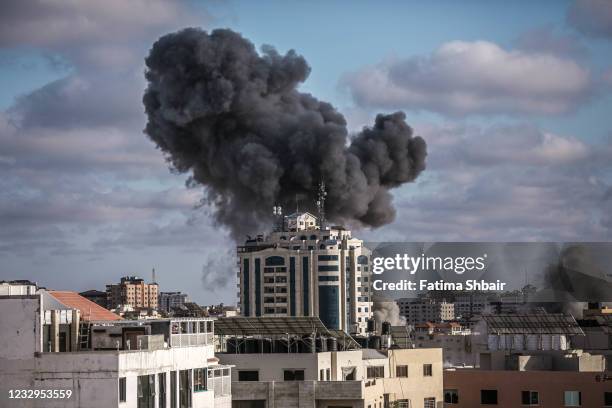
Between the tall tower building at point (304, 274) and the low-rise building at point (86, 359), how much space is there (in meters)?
91.9

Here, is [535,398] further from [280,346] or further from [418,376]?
[280,346]

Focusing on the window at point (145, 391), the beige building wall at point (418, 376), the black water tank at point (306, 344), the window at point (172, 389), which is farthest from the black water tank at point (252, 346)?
the window at point (145, 391)

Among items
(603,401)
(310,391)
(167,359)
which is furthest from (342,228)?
(167,359)

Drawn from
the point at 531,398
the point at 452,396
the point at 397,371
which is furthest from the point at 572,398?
the point at 397,371

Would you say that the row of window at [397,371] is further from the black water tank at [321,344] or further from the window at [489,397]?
the black water tank at [321,344]

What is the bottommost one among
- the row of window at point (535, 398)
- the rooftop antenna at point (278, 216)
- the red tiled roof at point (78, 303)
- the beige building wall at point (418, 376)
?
the row of window at point (535, 398)

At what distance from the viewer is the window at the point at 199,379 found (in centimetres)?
3123

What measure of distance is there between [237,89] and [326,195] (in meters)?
12.5

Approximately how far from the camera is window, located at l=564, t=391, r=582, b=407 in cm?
4962

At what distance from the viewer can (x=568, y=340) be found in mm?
60812

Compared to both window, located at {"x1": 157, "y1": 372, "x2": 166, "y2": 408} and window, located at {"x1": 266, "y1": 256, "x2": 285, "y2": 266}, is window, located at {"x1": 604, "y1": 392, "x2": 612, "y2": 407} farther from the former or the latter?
window, located at {"x1": 266, "y1": 256, "x2": 285, "y2": 266}

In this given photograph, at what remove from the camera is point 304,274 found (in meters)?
124

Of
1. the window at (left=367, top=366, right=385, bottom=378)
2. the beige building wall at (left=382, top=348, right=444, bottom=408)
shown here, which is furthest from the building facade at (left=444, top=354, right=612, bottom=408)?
the window at (left=367, top=366, right=385, bottom=378)

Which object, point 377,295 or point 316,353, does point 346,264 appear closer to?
point 377,295
